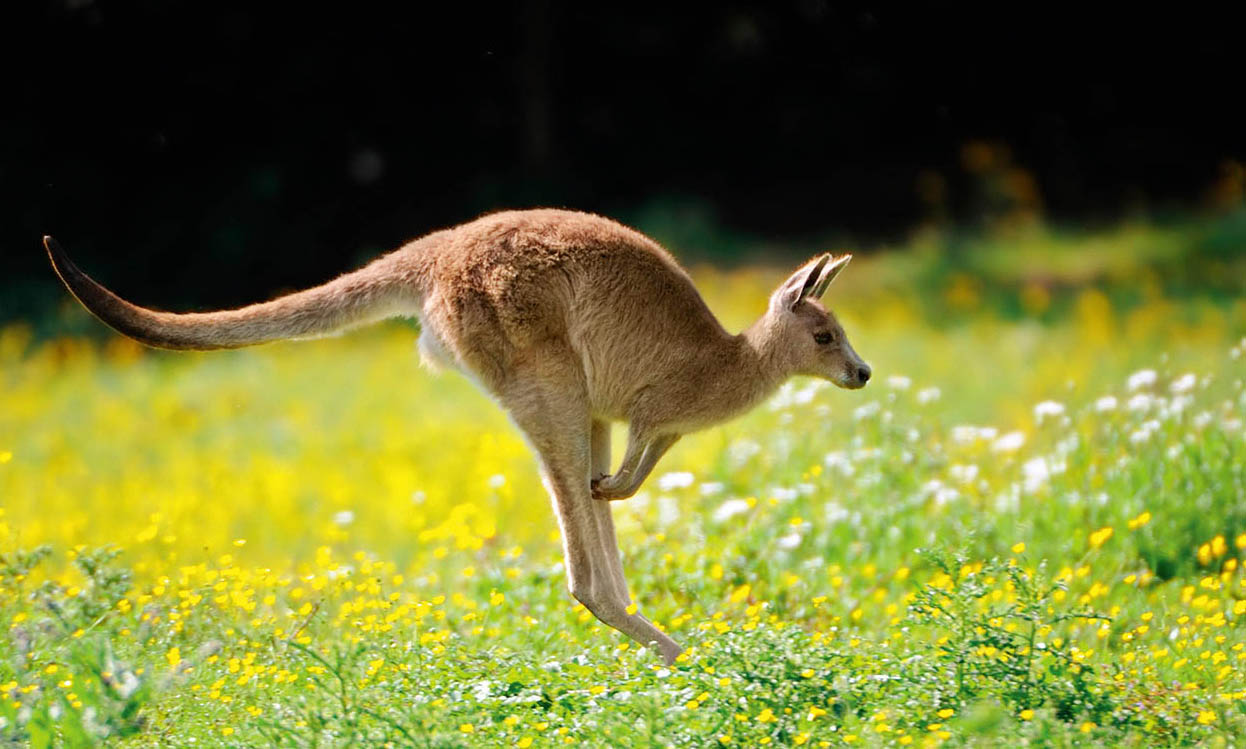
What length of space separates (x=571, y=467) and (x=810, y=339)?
1110 millimetres

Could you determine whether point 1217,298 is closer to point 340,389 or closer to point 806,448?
point 806,448

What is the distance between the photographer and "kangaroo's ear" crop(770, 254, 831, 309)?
593 cm

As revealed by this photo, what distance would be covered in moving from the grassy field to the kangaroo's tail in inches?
32.0

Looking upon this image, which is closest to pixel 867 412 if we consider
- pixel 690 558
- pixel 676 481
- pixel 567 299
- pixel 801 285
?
pixel 676 481

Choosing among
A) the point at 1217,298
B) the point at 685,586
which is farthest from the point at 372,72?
the point at 685,586

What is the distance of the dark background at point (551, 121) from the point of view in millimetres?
16719

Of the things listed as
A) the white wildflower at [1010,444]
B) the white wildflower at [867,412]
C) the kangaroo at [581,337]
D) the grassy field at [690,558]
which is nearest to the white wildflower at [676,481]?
the grassy field at [690,558]

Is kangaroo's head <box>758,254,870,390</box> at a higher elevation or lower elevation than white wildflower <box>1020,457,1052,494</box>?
lower

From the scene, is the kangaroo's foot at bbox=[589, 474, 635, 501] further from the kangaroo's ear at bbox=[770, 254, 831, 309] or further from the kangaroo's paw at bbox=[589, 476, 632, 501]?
the kangaroo's ear at bbox=[770, 254, 831, 309]

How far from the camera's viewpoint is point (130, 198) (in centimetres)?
1734

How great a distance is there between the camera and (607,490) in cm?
584

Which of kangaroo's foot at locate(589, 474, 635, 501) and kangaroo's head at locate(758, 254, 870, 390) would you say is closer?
kangaroo's foot at locate(589, 474, 635, 501)

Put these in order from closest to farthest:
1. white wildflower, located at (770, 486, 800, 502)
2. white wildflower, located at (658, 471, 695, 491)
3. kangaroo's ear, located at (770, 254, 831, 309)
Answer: kangaroo's ear, located at (770, 254, 831, 309) → white wildflower, located at (658, 471, 695, 491) → white wildflower, located at (770, 486, 800, 502)

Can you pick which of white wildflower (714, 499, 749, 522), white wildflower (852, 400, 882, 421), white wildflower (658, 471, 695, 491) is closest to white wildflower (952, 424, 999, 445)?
white wildflower (852, 400, 882, 421)
